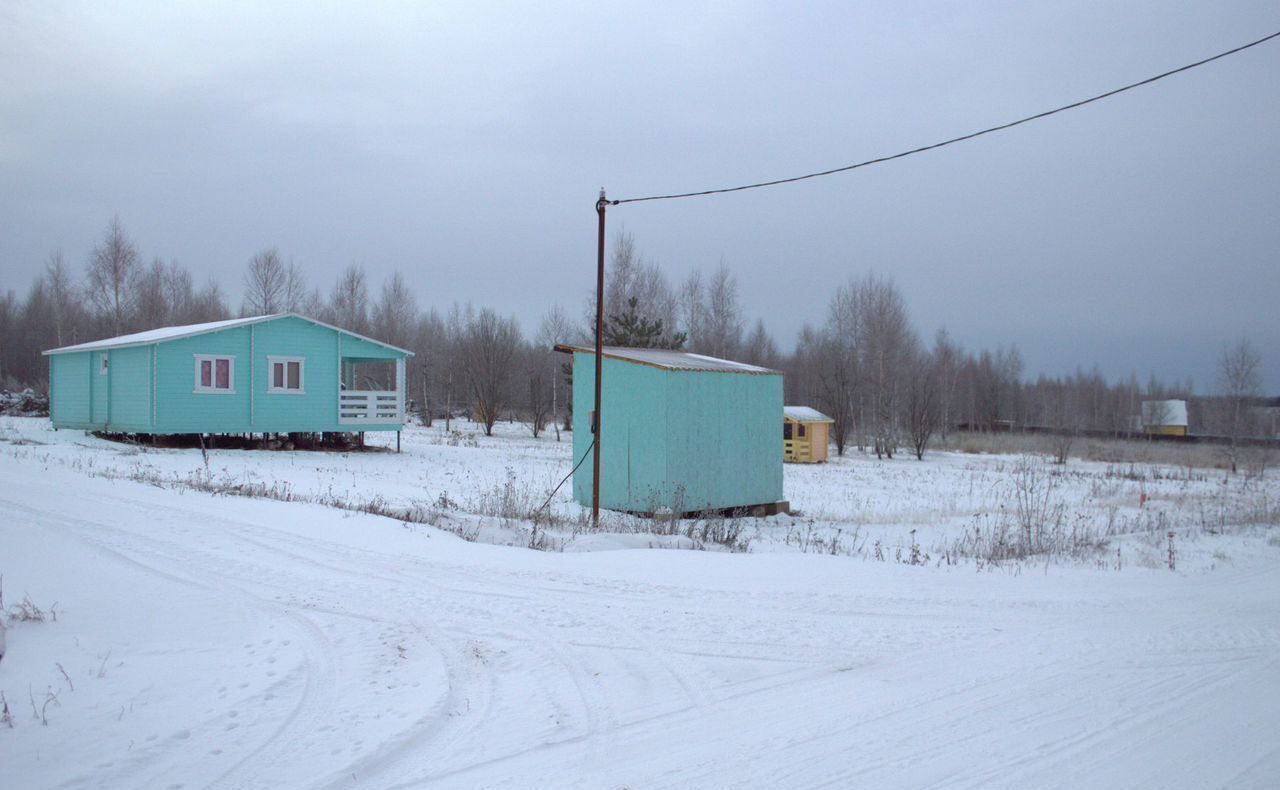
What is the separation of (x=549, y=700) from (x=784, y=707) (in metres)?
1.32

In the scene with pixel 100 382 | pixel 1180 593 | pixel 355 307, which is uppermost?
pixel 355 307

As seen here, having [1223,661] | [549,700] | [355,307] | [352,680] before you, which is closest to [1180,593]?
[1223,661]

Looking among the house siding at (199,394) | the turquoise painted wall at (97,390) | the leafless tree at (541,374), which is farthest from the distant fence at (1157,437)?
the turquoise painted wall at (97,390)

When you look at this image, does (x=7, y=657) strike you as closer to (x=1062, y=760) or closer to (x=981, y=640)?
(x=1062, y=760)

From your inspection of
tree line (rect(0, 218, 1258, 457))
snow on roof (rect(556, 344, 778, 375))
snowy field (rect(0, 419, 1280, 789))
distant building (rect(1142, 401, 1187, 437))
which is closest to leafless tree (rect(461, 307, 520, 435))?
tree line (rect(0, 218, 1258, 457))

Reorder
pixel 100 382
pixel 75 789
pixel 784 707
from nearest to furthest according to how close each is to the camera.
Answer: pixel 75 789 < pixel 784 707 < pixel 100 382

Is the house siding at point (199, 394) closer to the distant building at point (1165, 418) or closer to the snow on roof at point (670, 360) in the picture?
the snow on roof at point (670, 360)

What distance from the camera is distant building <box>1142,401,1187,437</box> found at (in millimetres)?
57375

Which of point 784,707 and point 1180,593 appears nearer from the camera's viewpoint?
point 784,707

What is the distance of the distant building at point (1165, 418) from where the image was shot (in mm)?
57375

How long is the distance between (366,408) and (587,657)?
2363cm

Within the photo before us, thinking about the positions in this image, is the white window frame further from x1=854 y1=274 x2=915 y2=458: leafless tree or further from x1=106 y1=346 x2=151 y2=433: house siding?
x1=854 y1=274 x2=915 y2=458: leafless tree

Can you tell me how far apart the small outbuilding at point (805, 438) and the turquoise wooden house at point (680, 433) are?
670 inches

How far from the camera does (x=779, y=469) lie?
17.7 m
